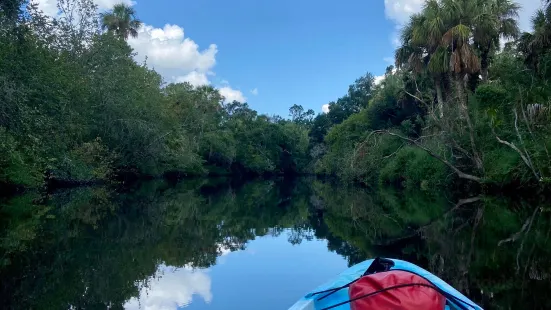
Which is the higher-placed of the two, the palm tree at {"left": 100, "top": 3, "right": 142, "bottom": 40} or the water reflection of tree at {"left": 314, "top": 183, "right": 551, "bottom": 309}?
the palm tree at {"left": 100, "top": 3, "right": 142, "bottom": 40}

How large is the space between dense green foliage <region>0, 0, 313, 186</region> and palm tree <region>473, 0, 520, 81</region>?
728 inches

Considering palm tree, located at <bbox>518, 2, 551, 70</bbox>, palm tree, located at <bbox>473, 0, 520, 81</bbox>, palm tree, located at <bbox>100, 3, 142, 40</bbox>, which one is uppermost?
palm tree, located at <bbox>100, 3, 142, 40</bbox>

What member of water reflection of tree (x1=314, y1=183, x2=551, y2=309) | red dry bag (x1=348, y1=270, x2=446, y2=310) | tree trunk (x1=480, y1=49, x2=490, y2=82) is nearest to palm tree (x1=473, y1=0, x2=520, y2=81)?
tree trunk (x1=480, y1=49, x2=490, y2=82)

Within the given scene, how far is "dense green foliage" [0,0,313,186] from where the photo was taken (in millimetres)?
14820

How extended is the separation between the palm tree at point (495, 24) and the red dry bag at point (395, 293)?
2040 cm

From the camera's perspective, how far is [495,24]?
68.1 ft

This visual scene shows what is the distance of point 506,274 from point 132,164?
30457 mm

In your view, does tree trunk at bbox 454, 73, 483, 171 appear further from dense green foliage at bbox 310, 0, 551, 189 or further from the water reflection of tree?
the water reflection of tree

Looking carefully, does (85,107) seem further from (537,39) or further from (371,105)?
(371,105)

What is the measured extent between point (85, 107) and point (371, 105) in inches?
905

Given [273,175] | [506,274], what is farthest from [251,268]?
[273,175]

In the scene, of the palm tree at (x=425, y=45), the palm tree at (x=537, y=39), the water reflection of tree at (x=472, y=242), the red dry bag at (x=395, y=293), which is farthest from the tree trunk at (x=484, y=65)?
the red dry bag at (x=395, y=293)

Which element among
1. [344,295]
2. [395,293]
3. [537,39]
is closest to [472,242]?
[344,295]

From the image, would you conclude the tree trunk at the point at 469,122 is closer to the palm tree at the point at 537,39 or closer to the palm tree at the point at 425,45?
the palm tree at the point at 425,45
